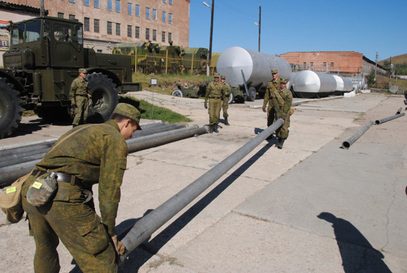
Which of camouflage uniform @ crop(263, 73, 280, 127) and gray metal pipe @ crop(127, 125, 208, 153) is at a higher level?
camouflage uniform @ crop(263, 73, 280, 127)

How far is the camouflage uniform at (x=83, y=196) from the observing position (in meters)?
2.00

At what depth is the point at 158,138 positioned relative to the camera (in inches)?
290

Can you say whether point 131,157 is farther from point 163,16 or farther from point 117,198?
point 163,16

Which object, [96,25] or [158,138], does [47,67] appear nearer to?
[158,138]

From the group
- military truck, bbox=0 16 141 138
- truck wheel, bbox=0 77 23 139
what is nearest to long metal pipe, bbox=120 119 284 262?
truck wheel, bbox=0 77 23 139

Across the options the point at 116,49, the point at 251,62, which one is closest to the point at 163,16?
the point at 116,49

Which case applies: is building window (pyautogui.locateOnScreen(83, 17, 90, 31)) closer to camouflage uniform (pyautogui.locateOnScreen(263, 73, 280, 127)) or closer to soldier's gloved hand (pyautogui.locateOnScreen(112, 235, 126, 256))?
camouflage uniform (pyautogui.locateOnScreen(263, 73, 280, 127))

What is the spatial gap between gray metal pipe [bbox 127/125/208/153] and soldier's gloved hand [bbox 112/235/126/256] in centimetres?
441

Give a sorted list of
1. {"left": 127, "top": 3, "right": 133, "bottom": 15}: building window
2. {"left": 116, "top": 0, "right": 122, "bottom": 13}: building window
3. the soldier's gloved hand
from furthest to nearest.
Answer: {"left": 127, "top": 3, "right": 133, "bottom": 15}: building window → {"left": 116, "top": 0, "right": 122, "bottom": 13}: building window → the soldier's gloved hand

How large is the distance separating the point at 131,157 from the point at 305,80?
22723 millimetres

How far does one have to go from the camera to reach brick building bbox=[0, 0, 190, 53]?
41.4 m

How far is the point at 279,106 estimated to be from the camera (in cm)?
761

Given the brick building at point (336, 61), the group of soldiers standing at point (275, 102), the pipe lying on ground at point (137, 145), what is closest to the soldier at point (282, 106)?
the group of soldiers standing at point (275, 102)

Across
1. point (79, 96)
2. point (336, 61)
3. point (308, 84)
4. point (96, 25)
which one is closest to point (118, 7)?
point (96, 25)
